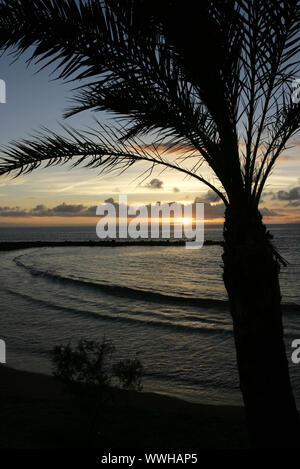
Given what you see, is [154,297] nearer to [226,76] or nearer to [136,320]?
[136,320]

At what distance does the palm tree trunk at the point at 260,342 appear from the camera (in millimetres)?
3887

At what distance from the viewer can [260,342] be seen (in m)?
3.88

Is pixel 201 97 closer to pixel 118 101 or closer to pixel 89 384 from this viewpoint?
pixel 118 101

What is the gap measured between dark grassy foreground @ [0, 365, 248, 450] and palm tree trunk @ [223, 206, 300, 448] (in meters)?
1.28

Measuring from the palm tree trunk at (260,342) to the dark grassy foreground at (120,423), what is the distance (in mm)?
1277

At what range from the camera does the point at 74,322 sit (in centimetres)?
1351

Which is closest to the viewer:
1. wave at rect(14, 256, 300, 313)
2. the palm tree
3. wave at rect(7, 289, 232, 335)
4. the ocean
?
the palm tree

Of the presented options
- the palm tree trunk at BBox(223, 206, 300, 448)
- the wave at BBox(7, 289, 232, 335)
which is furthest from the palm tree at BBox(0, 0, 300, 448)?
the wave at BBox(7, 289, 232, 335)

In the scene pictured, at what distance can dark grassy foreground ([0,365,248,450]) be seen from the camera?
4844 millimetres

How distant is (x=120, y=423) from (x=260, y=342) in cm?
281

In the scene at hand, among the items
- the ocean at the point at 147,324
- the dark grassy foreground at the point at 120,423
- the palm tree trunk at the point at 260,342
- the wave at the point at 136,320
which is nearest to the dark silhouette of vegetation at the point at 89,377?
the dark grassy foreground at the point at 120,423

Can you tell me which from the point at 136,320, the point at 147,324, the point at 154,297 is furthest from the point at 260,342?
the point at 154,297

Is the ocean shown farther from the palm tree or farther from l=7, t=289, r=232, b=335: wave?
the palm tree
